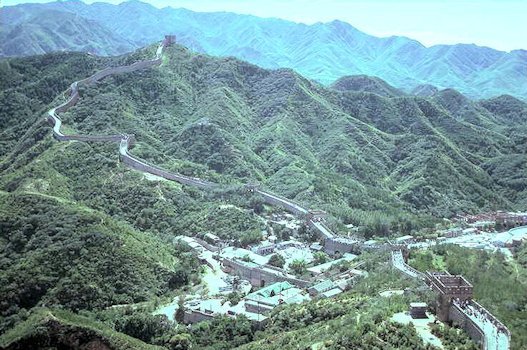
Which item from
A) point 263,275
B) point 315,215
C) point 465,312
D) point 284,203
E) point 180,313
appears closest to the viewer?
point 465,312

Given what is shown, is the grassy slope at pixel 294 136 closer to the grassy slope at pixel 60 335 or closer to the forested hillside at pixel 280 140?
the forested hillside at pixel 280 140

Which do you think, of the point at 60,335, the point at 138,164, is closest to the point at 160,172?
the point at 138,164

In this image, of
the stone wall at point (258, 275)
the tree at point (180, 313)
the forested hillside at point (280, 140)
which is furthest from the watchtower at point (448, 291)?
the forested hillside at point (280, 140)

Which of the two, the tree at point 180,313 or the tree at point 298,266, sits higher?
the tree at point 298,266

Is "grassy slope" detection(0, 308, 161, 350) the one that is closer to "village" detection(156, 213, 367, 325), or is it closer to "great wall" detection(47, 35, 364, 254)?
"village" detection(156, 213, 367, 325)

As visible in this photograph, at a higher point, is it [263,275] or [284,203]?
[263,275]

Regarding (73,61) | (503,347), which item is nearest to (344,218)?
(503,347)

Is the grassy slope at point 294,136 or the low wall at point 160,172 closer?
the low wall at point 160,172

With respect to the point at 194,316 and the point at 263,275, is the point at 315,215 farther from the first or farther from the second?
the point at 194,316
